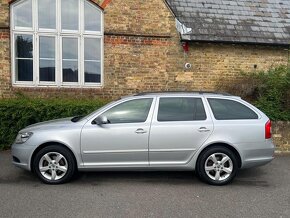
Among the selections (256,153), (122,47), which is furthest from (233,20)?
(256,153)

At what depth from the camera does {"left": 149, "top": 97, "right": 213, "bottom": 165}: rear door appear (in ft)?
20.1

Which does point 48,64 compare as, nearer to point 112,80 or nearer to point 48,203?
point 112,80

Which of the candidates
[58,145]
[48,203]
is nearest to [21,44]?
[58,145]

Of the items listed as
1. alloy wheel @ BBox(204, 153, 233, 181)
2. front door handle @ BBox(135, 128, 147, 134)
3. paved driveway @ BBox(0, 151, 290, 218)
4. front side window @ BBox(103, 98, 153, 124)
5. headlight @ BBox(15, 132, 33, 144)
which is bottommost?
paved driveway @ BBox(0, 151, 290, 218)

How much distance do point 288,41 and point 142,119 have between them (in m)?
7.32

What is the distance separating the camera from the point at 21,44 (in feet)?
33.4

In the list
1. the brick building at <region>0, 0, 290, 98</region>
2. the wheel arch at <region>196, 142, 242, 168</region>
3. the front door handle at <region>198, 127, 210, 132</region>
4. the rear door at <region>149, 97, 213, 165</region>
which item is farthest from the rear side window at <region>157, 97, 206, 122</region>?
the brick building at <region>0, 0, 290, 98</region>

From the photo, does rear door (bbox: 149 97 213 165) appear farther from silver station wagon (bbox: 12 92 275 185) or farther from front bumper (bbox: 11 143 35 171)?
front bumper (bbox: 11 143 35 171)

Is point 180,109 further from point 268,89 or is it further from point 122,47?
point 122,47

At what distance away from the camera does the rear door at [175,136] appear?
6.11 metres

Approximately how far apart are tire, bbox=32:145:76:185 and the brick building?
4.52 m

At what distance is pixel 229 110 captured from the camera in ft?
21.0

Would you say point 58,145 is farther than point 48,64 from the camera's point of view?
No

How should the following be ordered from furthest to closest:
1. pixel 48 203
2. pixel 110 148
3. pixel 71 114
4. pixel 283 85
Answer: pixel 283 85 < pixel 71 114 < pixel 110 148 < pixel 48 203
